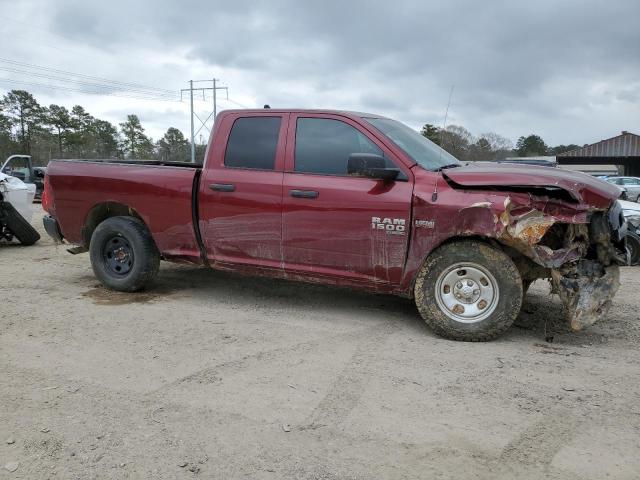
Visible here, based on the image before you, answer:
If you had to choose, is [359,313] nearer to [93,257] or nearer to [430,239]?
[430,239]

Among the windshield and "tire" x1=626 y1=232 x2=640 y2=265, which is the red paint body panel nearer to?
the windshield

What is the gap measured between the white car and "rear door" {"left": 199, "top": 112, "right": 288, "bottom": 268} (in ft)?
A: 17.8

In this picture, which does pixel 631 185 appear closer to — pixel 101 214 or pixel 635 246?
pixel 635 246

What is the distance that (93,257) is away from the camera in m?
6.11

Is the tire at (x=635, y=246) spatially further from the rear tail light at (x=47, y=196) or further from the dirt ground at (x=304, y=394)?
the rear tail light at (x=47, y=196)

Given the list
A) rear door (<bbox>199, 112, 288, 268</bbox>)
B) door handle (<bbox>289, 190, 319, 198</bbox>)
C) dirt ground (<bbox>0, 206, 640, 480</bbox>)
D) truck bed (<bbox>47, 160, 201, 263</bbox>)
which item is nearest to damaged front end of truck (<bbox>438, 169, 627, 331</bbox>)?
dirt ground (<bbox>0, 206, 640, 480</bbox>)

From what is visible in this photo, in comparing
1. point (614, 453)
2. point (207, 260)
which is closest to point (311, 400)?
point (614, 453)

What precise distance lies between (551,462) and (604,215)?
2.38 m

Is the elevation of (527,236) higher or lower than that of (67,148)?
lower

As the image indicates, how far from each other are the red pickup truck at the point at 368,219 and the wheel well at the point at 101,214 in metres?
0.04

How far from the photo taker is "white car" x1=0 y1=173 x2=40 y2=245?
9070 millimetres

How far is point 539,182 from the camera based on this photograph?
4184mm

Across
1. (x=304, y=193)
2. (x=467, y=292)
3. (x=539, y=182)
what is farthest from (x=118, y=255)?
Answer: (x=539, y=182)

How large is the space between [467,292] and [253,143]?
2464 mm
